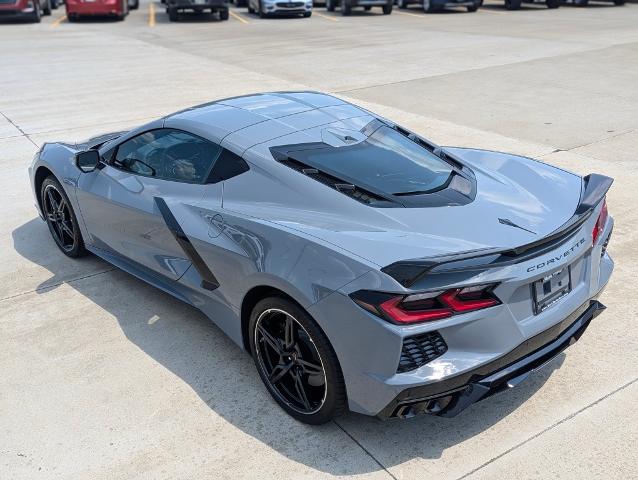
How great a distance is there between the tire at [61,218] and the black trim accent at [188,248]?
1.41m

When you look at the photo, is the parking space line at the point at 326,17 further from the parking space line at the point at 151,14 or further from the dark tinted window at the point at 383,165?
the dark tinted window at the point at 383,165

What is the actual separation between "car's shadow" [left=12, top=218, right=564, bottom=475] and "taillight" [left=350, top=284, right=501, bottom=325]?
2.49 feet

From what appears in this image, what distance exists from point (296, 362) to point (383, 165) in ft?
3.82

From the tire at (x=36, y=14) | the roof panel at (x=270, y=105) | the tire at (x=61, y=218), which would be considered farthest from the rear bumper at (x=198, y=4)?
the roof panel at (x=270, y=105)

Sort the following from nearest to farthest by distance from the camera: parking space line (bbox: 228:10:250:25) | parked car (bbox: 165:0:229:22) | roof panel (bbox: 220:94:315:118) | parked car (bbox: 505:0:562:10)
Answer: roof panel (bbox: 220:94:315:118)
parked car (bbox: 165:0:229:22)
parking space line (bbox: 228:10:250:25)
parked car (bbox: 505:0:562:10)

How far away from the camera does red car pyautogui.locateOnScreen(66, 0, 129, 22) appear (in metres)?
22.6

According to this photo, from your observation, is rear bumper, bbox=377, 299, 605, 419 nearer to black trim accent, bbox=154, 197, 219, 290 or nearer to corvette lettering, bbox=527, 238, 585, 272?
corvette lettering, bbox=527, 238, 585, 272

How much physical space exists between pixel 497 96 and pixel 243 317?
26.5ft

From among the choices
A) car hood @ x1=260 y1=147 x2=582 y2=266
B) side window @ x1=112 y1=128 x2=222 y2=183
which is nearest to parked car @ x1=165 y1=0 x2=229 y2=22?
side window @ x1=112 y1=128 x2=222 y2=183

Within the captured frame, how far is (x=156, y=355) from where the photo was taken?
407 centimetres

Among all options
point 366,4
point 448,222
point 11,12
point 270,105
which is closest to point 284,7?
point 366,4

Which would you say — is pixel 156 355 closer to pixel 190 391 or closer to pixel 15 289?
pixel 190 391

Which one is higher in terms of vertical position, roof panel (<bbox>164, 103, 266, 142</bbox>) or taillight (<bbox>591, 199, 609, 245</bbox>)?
roof panel (<bbox>164, 103, 266, 142</bbox>)

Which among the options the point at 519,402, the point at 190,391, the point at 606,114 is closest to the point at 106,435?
the point at 190,391
